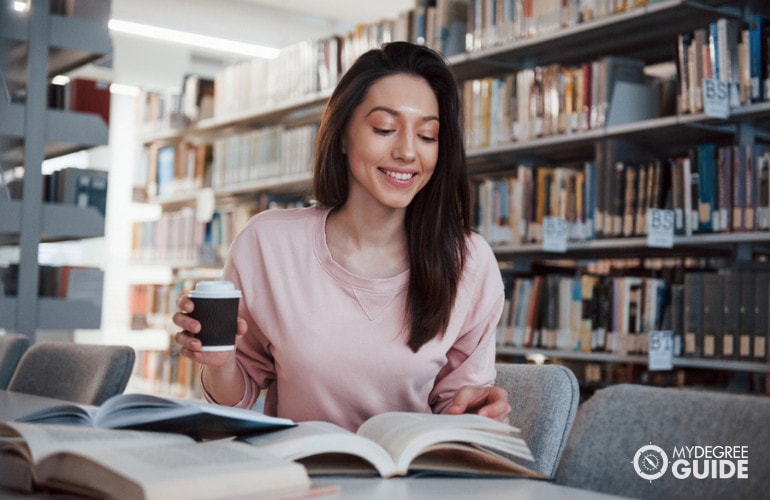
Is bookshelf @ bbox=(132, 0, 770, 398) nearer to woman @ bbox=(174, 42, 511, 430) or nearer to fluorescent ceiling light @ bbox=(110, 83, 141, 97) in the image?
woman @ bbox=(174, 42, 511, 430)

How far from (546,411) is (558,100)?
237 cm

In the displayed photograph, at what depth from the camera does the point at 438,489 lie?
90 centimetres

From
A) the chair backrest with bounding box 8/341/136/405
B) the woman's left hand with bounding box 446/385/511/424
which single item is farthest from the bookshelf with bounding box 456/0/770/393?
the chair backrest with bounding box 8/341/136/405

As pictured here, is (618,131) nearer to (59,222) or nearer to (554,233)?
(554,233)

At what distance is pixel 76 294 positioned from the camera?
357 centimetres

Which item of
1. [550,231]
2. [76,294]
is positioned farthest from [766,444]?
[76,294]

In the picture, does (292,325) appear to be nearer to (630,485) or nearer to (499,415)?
(499,415)

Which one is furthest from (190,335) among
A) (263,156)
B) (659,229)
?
(263,156)

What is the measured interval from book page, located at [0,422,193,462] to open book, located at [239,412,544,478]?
0.36ft

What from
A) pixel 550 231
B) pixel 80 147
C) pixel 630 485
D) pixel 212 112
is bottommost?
pixel 630 485

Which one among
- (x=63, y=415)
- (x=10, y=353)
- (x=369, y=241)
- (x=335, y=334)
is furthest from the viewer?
(x=10, y=353)

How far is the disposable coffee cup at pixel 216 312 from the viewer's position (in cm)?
114

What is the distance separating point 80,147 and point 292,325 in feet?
7.74

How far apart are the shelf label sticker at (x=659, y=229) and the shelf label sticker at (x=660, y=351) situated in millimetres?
296
